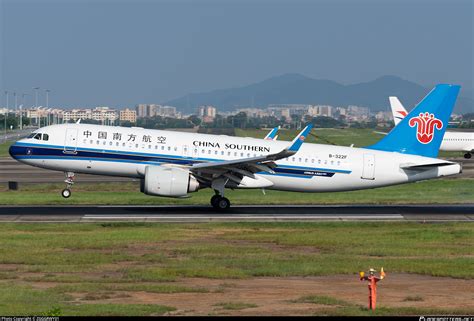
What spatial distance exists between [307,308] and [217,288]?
3.75 m

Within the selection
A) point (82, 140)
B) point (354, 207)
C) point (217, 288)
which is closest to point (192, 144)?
point (82, 140)

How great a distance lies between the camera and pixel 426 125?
45.9 metres

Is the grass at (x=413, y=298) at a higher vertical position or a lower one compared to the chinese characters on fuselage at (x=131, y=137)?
lower

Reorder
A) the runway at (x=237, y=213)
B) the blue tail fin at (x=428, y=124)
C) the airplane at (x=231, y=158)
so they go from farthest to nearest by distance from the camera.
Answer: the blue tail fin at (x=428, y=124) < the airplane at (x=231, y=158) < the runway at (x=237, y=213)

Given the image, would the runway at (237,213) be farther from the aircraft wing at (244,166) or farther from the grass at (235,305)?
the grass at (235,305)

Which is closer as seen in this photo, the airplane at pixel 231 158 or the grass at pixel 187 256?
the grass at pixel 187 256

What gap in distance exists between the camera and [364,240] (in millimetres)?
34000

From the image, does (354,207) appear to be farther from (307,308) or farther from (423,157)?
(307,308)

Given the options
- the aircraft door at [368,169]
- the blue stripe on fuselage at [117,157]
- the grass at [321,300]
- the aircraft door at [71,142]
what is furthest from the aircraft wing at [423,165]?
the grass at [321,300]

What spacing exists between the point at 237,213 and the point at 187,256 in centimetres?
1344

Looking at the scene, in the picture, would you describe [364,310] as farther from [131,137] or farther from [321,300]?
[131,137]

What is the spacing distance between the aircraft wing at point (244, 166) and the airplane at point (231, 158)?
0.16 ft

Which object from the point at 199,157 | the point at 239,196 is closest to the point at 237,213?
the point at 199,157

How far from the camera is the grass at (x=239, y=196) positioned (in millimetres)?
49375
